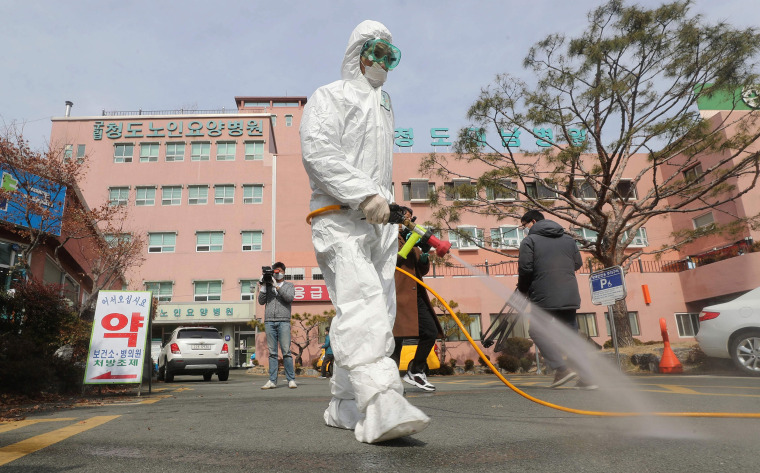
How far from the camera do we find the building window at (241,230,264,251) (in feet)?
106

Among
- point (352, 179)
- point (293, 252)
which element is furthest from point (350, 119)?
point (293, 252)

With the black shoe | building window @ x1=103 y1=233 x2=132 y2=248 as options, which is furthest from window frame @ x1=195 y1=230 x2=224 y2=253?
the black shoe

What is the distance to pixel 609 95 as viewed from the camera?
12.4m

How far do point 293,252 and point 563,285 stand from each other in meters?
26.4

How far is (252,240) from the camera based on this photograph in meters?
32.5

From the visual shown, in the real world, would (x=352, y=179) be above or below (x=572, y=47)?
below

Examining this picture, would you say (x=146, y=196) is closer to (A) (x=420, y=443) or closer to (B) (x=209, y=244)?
(B) (x=209, y=244)

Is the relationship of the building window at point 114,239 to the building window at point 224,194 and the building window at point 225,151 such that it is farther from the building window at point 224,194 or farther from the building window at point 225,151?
the building window at point 225,151

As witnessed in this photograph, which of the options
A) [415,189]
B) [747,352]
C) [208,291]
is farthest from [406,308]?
[208,291]

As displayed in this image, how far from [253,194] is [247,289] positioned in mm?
6219

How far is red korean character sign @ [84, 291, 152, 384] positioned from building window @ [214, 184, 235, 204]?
2711 cm

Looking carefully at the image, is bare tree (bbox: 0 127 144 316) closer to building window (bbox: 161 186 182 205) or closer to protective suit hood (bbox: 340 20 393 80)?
protective suit hood (bbox: 340 20 393 80)

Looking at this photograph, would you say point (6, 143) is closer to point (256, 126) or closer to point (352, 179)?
point (352, 179)

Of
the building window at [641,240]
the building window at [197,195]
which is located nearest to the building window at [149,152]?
the building window at [197,195]
